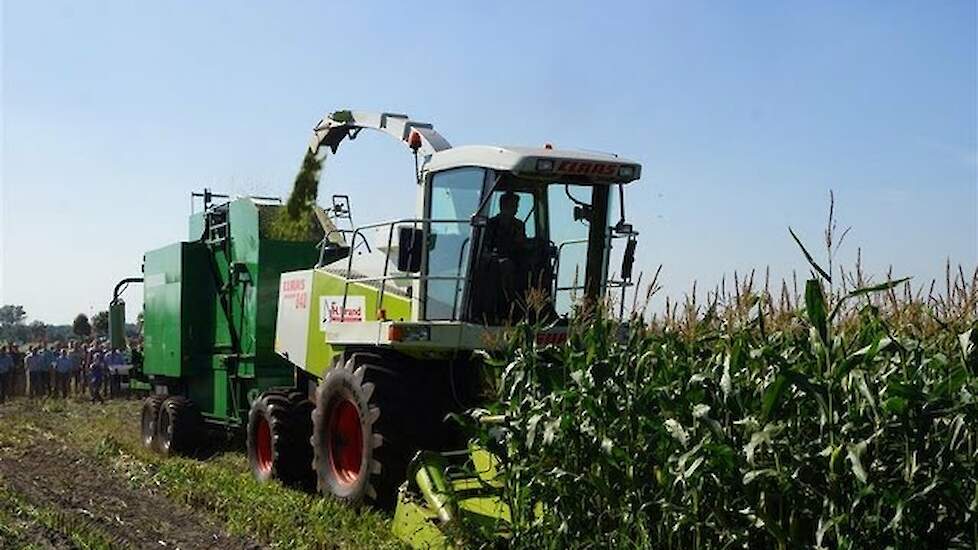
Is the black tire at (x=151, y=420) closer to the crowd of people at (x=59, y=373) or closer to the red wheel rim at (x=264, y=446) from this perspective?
the red wheel rim at (x=264, y=446)

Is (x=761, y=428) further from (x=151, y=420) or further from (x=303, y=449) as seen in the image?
(x=151, y=420)

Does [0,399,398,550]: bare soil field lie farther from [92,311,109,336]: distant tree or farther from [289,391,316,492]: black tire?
[92,311,109,336]: distant tree

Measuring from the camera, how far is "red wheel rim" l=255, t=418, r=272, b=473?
33.7 ft

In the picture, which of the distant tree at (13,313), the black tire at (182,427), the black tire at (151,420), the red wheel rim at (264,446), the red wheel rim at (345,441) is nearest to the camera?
the red wheel rim at (345,441)

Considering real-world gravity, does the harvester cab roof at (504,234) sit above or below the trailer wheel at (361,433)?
above

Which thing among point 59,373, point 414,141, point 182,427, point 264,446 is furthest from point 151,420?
point 59,373

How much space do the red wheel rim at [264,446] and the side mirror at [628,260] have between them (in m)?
3.74

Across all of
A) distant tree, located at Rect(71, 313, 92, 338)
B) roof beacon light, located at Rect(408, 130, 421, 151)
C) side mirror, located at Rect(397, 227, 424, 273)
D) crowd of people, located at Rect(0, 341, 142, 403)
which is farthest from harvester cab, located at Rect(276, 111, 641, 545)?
distant tree, located at Rect(71, 313, 92, 338)

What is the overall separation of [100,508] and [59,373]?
1657 cm

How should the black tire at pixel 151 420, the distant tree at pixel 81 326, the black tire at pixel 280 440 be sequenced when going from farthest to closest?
the distant tree at pixel 81 326, the black tire at pixel 151 420, the black tire at pixel 280 440

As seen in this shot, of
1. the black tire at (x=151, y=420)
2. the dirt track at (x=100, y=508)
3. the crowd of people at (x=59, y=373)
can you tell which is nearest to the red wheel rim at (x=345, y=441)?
the dirt track at (x=100, y=508)

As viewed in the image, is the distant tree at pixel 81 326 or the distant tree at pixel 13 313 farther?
the distant tree at pixel 13 313

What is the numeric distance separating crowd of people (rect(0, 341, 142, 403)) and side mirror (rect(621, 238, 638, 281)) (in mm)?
16552

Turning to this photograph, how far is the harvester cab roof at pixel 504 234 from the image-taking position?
8125 mm
